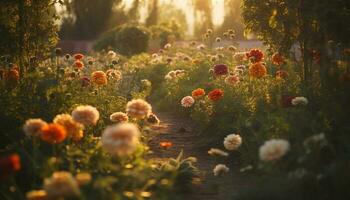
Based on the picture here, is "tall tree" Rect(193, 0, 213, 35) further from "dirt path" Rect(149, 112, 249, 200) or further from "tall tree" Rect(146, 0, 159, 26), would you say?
"dirt path" Rect(149, 112, 249, 200)

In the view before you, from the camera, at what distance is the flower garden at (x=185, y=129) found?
4.65 meters

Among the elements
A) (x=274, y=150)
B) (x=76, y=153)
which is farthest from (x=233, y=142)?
(x=76, y=153)

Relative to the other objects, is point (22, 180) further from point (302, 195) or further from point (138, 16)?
point (138, 16)

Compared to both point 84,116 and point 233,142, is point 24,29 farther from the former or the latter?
point 233,142

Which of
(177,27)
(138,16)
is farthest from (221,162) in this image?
(138,16)

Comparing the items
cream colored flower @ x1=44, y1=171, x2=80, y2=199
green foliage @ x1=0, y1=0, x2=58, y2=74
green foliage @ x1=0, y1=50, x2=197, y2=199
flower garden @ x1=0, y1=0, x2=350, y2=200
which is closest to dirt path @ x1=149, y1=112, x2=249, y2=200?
flower garden @ x1=0, y1=0, x2=350, y2=200

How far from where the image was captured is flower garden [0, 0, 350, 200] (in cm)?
465

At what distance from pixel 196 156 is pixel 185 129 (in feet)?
6.49

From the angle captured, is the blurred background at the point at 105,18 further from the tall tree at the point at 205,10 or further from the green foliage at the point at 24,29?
the green foliage at the point at 24,29

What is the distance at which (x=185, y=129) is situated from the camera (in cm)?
1005

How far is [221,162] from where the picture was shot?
773 cm

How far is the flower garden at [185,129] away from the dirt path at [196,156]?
1.7 inches

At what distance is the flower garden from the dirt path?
0.04 m

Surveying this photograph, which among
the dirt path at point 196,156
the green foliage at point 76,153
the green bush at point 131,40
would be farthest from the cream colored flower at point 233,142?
the green bush at point 131,40
